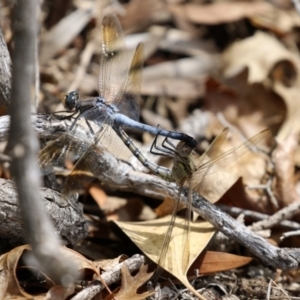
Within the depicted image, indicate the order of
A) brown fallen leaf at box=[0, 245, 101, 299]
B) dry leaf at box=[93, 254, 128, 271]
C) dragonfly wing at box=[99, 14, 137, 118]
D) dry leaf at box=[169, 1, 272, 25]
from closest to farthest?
brown fallen leaf at box=[0, 245, 101, 299], dry leaf at box=[93, 254, 128, 271], dragonfly wing at box=[99, 14, 137, 118], dry leaf at box=[169, 1, 272, 25]

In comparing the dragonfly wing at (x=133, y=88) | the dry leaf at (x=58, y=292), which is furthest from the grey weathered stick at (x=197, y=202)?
the dry leaf at (x=58, y=292)

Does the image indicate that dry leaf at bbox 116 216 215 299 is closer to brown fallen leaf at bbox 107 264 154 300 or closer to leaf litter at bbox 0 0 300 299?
leaf litter at bbox 0 0 300 299

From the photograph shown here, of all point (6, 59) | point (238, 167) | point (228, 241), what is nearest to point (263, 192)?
point (238, 167)

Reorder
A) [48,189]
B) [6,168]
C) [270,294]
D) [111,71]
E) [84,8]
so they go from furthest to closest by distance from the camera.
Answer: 1. [84,8]
2. [111,71]
3. [6,168]
4. [270,294]
5. [48,189]

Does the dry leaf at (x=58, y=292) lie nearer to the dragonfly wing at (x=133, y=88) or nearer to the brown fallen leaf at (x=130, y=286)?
the brown fallen leaf at (x=130, y=286)

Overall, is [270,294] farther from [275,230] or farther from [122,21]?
[122,21]

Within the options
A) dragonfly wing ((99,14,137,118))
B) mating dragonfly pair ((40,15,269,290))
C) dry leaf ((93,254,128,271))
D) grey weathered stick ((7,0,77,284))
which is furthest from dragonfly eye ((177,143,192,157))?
grey weathered stick ((7,0,77,284))
